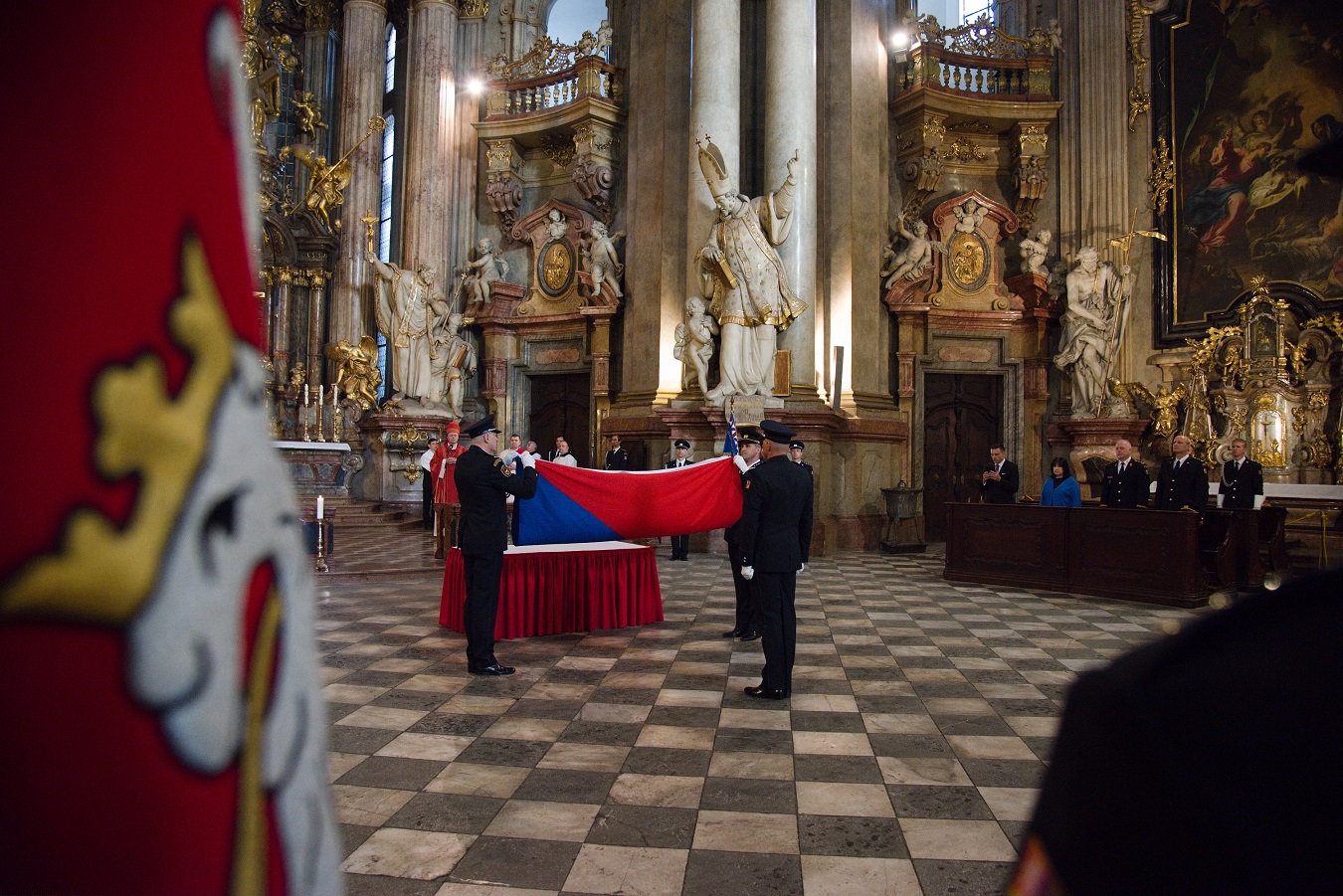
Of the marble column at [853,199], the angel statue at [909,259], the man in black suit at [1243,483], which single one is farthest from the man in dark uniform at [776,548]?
the angel statue at [909,259]

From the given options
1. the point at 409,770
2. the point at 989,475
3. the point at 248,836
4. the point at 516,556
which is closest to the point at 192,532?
the point at 248,836

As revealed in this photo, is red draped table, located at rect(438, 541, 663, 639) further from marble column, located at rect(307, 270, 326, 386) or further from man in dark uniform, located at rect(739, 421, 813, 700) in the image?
marble column, located at rect(307, 270, 326, 386)

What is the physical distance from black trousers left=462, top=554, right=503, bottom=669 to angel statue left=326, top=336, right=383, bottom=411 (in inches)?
548

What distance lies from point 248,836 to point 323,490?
52.5 feet

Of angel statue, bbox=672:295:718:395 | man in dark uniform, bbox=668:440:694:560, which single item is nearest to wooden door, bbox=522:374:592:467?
angel statue, bbox=672:295:718:395

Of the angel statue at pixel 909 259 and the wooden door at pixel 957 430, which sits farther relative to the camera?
the wooden door at pixel 957 430

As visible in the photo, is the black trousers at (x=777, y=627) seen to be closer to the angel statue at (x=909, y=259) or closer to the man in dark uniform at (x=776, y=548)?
the man in dark uniform at (x=776, y=548)

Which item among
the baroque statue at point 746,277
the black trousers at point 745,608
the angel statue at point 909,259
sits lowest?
the black trousers at point 745,608

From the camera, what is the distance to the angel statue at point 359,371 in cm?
1822

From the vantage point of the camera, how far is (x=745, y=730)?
4336 millimetres

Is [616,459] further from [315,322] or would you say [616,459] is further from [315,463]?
[315,322]

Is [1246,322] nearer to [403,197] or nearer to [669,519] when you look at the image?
[669,519]

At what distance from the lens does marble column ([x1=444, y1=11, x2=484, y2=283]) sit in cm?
1930

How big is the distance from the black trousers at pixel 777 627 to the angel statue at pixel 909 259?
12.8 meters
